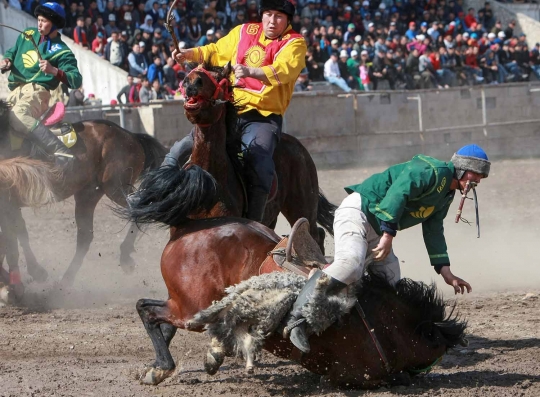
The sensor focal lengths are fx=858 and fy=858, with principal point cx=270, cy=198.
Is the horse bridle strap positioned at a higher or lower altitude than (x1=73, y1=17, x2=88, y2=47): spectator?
lower

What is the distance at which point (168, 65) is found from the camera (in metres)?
17.1

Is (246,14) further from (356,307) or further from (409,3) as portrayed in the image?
(356,307)

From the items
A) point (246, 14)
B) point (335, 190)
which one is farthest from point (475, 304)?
point (246, 14)

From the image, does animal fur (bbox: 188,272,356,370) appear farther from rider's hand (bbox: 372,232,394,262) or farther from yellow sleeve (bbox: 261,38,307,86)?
yellow sleeve (bbox: 261,38,307,86)

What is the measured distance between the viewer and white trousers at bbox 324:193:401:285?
4617 millimetres

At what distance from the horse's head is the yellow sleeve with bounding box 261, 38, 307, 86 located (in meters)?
0.39

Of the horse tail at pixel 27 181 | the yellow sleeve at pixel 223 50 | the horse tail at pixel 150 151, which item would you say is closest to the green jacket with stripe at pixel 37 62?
the horse tail at pixel 27 181

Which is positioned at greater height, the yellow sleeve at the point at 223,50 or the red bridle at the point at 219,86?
the yellow sleeve at the point at 223,50

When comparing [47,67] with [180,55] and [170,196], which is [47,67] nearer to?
[180,55]

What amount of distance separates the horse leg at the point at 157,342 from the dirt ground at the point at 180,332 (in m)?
0.08

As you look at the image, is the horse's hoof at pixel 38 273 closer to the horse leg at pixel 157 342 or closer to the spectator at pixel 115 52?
the horse leg at pixel 157 342

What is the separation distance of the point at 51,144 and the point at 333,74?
38.2 ft

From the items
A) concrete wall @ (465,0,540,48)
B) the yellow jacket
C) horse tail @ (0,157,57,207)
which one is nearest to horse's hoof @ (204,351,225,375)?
the yellow jacket

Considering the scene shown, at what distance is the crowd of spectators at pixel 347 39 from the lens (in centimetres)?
1773
